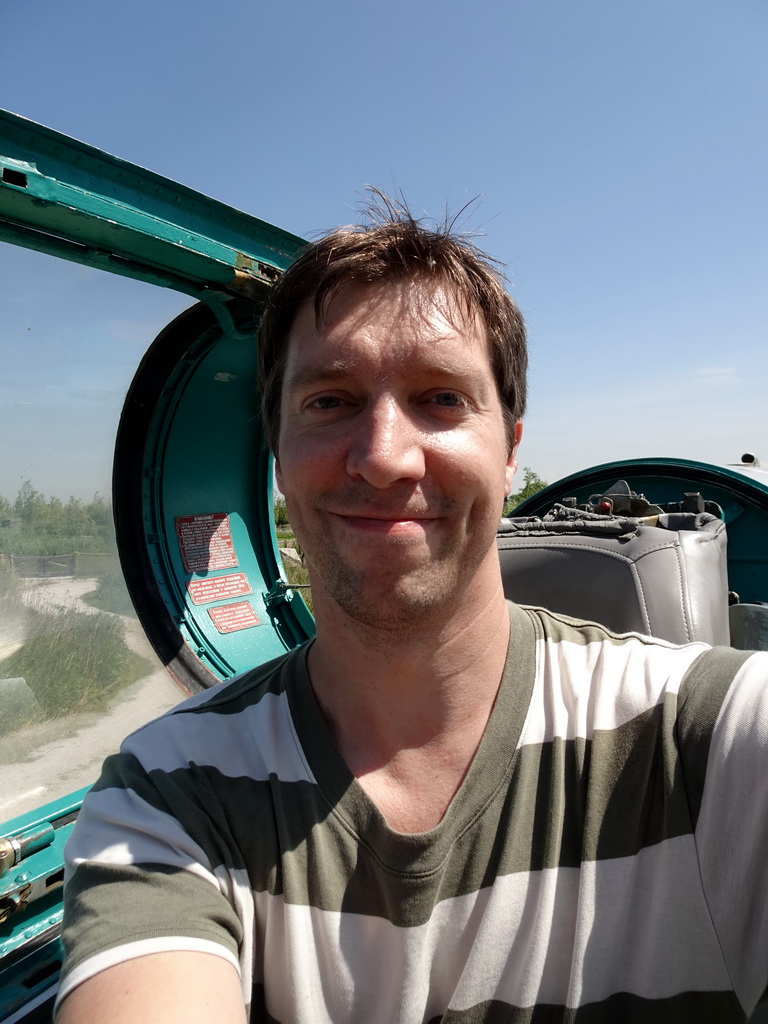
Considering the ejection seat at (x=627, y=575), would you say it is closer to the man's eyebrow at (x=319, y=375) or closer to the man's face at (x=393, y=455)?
the man's face at (x=393, y=455)

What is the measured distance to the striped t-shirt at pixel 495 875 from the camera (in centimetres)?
93

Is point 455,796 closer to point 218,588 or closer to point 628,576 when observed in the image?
point 628,576

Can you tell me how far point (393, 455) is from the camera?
3.60 ft

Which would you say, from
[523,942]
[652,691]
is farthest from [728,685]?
[523,942]

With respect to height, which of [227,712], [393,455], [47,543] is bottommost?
[227,712]

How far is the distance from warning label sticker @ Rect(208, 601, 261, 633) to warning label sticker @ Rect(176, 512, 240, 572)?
0.20 m

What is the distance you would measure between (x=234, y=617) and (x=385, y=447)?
2337 millimetres

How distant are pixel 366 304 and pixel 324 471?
0.35 metres

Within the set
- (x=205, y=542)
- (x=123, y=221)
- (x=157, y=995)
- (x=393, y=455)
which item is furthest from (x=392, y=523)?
(x=205, y=542)

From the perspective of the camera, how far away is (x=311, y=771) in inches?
42.6

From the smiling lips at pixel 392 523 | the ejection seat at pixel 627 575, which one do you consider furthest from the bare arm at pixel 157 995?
the ejection seat at pixel 627 575

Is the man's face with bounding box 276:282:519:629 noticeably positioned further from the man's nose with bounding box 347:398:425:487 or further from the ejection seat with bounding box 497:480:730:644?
the ejection seat with bounding box 497:480:730:644

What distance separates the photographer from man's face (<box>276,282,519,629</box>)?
1114mm

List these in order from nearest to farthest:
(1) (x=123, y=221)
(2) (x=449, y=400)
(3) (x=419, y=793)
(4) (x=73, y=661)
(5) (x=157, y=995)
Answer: (5) (x=157, y=995)
(3) (x=419, y=793)
(2) (x=449, y=400)
(1) (x=123, y=221)
(4) (x=73, y=661)
